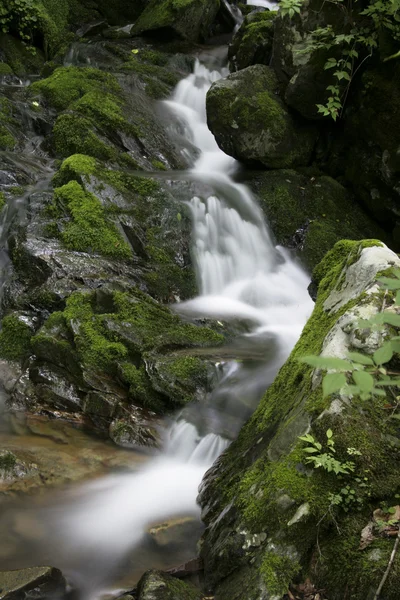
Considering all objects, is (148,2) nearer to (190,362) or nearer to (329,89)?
(329,89)

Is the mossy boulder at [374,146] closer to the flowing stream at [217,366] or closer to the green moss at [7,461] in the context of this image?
the flowing stream at [217,366]

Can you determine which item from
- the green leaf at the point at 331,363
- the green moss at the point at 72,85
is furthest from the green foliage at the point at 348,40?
the green leaf at the point at 331,363

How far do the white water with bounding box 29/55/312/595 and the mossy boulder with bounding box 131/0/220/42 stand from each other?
2174 mm

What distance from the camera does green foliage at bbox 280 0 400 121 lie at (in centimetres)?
754

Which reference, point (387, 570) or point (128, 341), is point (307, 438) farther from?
point (128, 341)

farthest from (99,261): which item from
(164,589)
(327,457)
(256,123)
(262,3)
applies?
(262,3)

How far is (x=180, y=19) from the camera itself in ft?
48.7

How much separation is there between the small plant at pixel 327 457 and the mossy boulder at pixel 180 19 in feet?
48.6

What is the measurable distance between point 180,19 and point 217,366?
12.7 m

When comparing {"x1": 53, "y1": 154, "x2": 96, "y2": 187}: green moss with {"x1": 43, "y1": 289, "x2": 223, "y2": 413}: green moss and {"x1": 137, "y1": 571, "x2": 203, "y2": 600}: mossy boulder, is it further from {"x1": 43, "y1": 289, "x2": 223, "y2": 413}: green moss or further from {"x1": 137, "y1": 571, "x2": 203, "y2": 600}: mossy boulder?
{"x1": 137, "y1": 571, "x2": 203, "y2": 600}: mossy boulder

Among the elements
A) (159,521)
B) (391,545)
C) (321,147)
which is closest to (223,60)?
(321,147)

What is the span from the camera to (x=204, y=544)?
324 centimetres

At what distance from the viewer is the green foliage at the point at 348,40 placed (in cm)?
754

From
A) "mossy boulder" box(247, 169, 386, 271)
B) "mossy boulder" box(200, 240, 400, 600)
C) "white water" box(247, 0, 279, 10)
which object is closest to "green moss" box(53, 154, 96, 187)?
"mossy boulder" box(247, 169, 386, 271)
